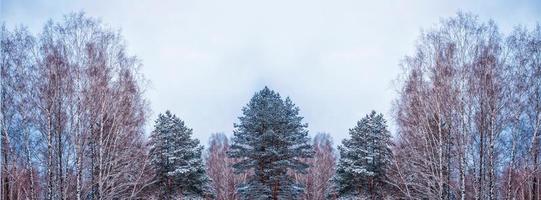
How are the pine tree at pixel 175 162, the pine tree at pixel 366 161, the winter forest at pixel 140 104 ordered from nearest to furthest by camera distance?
the winter forest at pixel 140 104
the pine tree at pixel 366 161
the pine tree at pixel 175 162

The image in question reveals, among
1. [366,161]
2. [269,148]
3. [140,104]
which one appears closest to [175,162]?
[269,148]

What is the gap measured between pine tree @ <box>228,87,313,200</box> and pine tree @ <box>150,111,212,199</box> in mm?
2192

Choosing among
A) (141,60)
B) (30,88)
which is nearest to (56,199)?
(30,88)

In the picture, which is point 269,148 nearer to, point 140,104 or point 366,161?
point 366,161

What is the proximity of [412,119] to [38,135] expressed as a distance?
15.4 metres

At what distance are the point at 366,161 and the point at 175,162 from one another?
429 inches

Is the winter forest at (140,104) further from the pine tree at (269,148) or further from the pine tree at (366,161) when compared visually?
the pine tree at (269,148)

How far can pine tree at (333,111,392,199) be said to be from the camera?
31531 mm

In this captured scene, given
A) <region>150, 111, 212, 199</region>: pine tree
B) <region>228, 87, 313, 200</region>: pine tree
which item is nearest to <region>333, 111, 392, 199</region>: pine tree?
<region>228, 87, 313, 200</region>: pine tree

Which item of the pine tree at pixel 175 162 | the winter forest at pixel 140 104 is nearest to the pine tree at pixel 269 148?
the pine tree at pixel 175 162

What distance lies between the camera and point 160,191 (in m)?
32.2

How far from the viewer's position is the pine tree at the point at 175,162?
32062 millimetres

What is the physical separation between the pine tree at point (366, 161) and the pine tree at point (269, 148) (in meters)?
2.22

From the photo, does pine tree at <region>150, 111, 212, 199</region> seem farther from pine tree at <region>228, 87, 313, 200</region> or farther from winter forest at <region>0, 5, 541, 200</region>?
winter forest at <region>0, 5, 541, 200</region>
